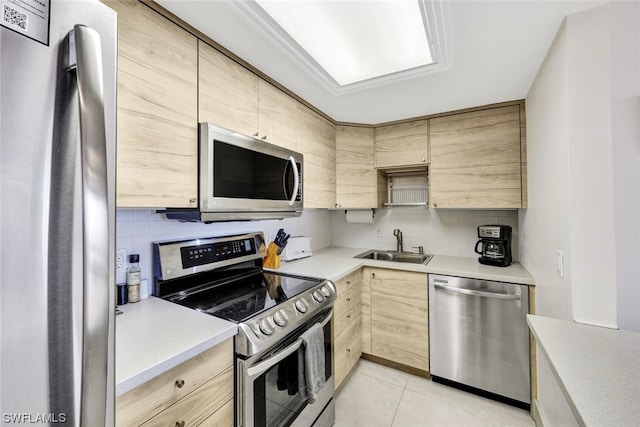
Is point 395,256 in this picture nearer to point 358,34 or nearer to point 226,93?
point 358,34

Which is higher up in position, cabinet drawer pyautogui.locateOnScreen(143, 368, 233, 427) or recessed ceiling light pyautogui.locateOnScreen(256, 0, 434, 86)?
recessed ceiling light pyautogui.locateOnScreen(256, 0, 434, 86)

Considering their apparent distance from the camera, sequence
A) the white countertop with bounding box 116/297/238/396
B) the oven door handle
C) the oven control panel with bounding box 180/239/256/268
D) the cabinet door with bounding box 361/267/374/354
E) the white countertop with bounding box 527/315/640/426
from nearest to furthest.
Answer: the white countertop with bounding box 527/315/640/426 → the white countertop with bounding box 116/297/238/396 → the oven door handle → the oven control panel with bounding box 180/239/256/268 → the cabinet door with bounding box 361/267/374/354

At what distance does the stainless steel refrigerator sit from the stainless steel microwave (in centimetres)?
85

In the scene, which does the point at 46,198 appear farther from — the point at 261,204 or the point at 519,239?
the point at 519,239

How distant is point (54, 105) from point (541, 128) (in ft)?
6.97

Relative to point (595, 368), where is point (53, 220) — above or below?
above

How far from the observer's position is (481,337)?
6.25 ft

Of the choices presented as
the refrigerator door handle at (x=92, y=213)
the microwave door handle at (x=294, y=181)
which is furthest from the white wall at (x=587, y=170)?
the refrigerator door handle at (x=92, y=213)

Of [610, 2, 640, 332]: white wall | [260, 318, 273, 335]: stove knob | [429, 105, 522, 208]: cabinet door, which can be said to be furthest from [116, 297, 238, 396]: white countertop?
[429, 105, 522, 208]: cabinet door

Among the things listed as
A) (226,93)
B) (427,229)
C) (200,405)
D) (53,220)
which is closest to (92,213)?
(53,220)

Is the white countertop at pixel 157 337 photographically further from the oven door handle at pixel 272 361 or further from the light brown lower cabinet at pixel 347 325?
the light brown lower cabinet at pixel 347 325

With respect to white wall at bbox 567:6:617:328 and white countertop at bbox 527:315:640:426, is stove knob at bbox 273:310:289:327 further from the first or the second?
white wall at bbox 567:6:617:328

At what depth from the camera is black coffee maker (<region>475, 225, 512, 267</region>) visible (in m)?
2.07

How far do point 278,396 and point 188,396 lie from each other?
1.63 ft
